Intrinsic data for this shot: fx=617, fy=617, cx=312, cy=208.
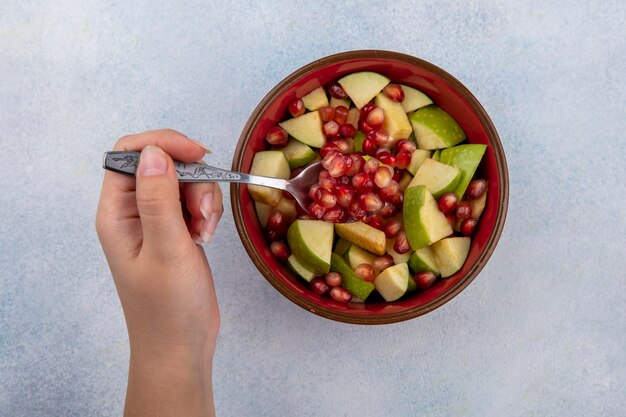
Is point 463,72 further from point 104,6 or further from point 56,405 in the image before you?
point 56,405

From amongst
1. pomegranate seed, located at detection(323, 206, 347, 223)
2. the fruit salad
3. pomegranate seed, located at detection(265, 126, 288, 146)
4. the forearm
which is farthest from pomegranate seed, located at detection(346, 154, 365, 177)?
the forearm

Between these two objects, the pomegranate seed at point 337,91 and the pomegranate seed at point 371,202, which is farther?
the pomegranate seed at point 337,91

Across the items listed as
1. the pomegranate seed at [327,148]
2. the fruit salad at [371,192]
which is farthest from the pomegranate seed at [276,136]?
the pomegranate seed at [327,148]

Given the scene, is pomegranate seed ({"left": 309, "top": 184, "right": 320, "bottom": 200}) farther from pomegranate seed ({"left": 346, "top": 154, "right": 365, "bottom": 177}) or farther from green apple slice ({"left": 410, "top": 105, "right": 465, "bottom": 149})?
green apple slice ({"left": 410, "top": 105, "right": 465, "bottom": 149})

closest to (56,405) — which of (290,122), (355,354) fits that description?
(355,354)

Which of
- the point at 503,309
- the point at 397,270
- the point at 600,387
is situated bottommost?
the point at 600,387

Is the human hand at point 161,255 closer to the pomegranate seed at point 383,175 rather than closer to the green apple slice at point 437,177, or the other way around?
the pomegranate seed at point 383,175
